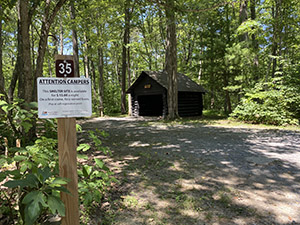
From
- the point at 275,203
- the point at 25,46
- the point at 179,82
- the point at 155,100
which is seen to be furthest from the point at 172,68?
the point at 275,203

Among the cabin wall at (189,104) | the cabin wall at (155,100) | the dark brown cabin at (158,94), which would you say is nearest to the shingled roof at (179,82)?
the dark brown cabin at (158,94)

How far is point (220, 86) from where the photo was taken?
1997 cm

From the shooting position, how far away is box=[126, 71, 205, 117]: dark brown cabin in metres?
16.9

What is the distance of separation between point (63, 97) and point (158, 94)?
16.0 metres

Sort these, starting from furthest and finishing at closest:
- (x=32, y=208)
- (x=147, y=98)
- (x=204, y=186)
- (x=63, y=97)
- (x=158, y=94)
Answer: (x=147, y=98)
(x=158, y=94)
(x=204, y=186)
(x=63, y=97)
(x=32, y=208)

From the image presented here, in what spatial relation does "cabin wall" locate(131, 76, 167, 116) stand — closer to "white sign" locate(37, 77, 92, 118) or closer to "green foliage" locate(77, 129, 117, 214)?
"green foliage" locate(77, 129, 117, 214)

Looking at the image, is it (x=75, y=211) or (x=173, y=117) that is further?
(x=173, y=117)

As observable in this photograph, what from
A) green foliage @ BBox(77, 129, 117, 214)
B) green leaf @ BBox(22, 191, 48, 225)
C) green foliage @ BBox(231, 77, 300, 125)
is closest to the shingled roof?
green foliage @ BBox(231, 77, 300, 125)

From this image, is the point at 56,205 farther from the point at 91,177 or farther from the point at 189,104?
the point at 189,104

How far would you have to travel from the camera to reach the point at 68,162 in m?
1.93

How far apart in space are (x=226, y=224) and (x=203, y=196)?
0.72 metres

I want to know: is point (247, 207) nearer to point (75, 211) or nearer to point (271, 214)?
point (271, 214)

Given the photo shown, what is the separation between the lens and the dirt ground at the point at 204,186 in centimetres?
274

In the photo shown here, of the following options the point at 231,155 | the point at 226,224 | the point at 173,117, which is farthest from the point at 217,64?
the point at 226,224
